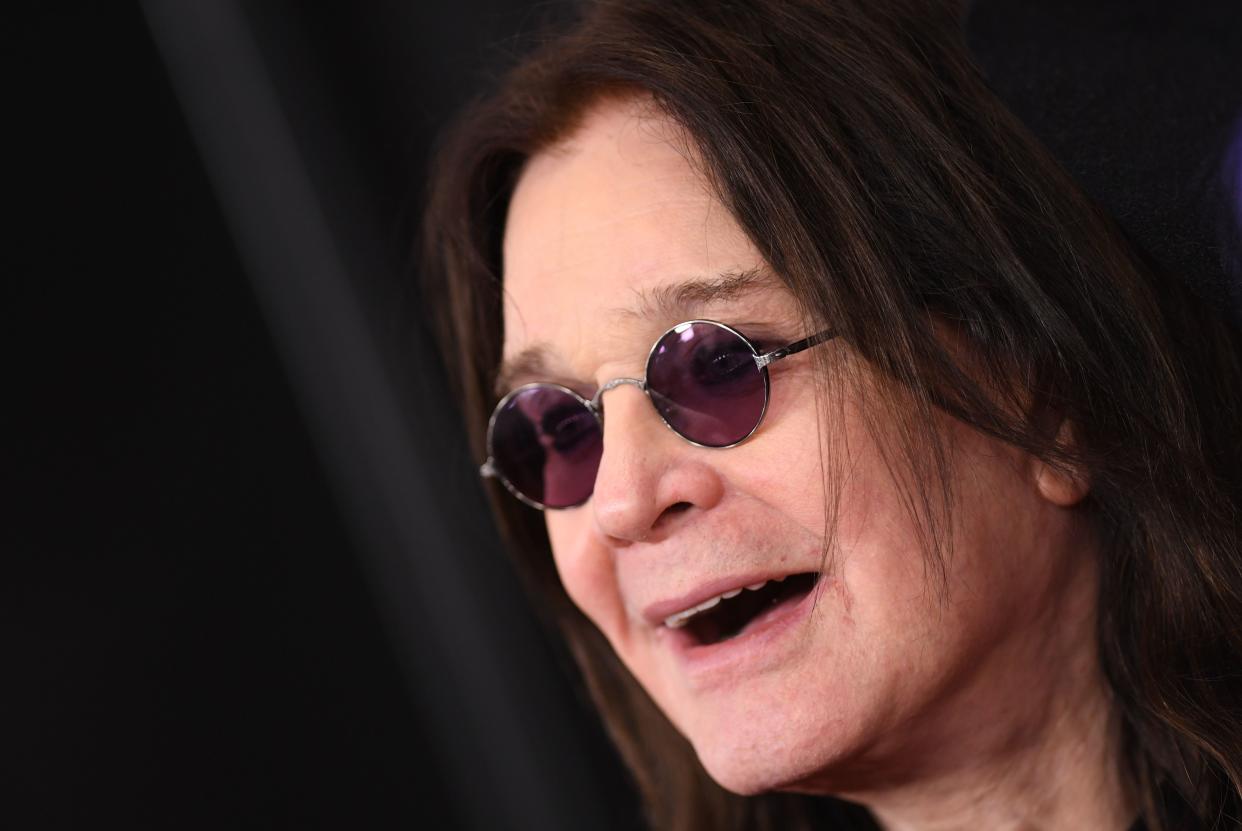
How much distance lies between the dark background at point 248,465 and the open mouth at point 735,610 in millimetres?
743

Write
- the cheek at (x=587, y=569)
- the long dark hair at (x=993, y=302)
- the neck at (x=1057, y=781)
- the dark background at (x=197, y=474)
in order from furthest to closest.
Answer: the dark background at (x=197, y=474) → the cheek at (x=587, y=569) → the neck at (x=1057, y=781) → the long dark hair at (x=993, y=302)

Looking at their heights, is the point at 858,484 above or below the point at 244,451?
below

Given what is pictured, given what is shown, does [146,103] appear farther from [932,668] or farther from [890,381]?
[932,668]

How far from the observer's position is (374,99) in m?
1.99

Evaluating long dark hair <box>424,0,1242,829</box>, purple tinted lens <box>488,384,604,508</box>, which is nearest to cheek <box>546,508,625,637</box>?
purple tinted lens <box>488,384,604,508</box>

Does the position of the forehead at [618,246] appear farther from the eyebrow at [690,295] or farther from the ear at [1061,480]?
the ear at [1061,480]

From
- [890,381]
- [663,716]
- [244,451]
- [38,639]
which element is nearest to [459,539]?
[244,451]

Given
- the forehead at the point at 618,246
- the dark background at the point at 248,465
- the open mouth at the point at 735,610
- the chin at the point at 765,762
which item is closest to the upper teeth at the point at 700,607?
the open mouth at the point at 735,610

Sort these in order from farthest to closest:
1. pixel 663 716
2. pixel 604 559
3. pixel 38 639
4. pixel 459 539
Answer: pixel 459 539
pixel 663 716
pixel 38 639
pixel 604 559

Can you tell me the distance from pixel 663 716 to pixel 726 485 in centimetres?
66

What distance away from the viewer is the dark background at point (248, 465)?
5.62 feet

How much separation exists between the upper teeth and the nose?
85mm

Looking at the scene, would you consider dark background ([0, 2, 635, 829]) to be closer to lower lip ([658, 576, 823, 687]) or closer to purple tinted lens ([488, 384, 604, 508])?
purple tinted lens ([488, 384, 604, 508])

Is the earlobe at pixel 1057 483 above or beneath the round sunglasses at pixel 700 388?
beneath
